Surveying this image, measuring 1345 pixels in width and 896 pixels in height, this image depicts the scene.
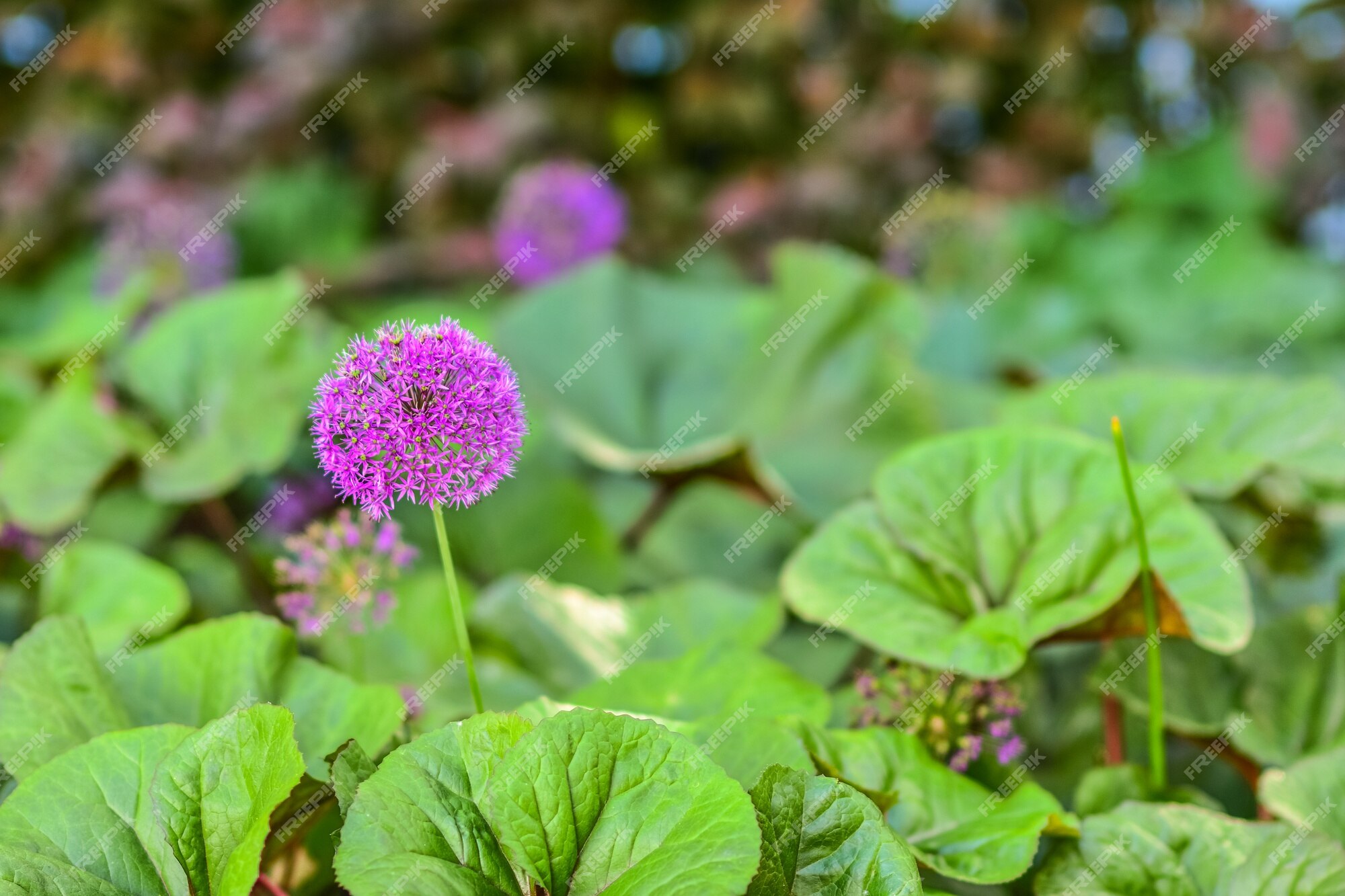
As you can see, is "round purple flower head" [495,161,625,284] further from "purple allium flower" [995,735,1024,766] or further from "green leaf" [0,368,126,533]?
"purple allium flower" [995,735,1024,766]

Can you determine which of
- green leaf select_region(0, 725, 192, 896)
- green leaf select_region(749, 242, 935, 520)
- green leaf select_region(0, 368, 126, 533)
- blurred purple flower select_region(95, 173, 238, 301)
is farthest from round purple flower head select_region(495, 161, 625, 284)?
green leaf select_region(0, 725, 192, 896)

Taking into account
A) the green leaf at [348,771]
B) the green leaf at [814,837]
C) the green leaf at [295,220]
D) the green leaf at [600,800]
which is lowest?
the green leaf at [814,837]

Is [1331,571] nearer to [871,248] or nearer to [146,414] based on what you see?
[146,414]

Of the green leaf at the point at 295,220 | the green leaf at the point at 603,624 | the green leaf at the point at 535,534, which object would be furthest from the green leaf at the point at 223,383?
the green leaf at the point at 295,220

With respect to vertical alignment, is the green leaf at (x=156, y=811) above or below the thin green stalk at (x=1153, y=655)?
above

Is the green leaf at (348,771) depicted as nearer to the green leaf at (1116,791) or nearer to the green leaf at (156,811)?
the green leaf at (156,811)

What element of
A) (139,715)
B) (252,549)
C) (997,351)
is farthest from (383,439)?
(997,351)

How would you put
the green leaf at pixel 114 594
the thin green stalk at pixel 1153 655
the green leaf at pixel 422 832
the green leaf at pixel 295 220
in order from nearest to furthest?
the green leaf at pixel 422 832
the thin green stalk at pixel 1153 655
the green leaf at pixel 114 594
the green leaf at pixel 295 220

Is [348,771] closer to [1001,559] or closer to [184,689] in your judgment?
[184,689]
